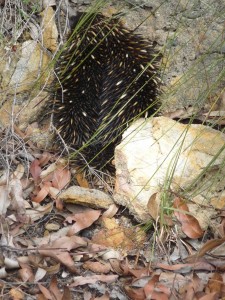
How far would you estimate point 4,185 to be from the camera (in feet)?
12.9

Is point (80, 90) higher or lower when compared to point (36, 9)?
lower

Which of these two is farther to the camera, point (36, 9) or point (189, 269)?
point (36, 9)

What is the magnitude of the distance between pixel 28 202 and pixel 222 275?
1292mm

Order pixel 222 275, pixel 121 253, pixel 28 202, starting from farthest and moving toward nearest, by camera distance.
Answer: pixel 28 202
pixel 121 253
pixel 222 275

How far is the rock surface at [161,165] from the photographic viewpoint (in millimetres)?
3850


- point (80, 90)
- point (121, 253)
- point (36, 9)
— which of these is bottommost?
point (121, 253)

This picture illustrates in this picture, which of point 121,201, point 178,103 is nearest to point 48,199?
point 121,201

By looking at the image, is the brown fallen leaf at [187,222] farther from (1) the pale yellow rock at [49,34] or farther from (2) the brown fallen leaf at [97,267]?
(1) the pale yellow rock at [49,34]

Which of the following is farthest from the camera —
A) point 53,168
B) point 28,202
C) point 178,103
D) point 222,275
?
point 178,103

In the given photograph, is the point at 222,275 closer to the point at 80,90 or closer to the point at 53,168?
the point at 53,168

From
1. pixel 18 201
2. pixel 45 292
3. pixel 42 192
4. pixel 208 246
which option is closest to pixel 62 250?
pixel 45 292

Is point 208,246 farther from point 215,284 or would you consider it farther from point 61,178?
point 61,178

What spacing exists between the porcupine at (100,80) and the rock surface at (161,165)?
29 cm

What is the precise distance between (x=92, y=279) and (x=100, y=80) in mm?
1608
